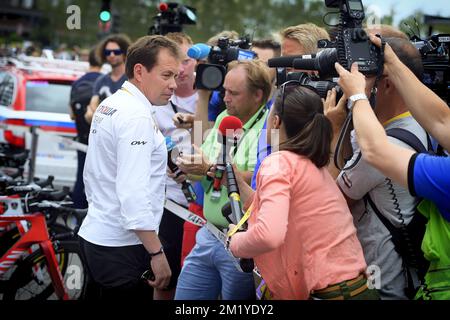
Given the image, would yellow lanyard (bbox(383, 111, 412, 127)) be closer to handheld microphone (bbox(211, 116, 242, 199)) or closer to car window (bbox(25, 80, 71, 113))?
handheld microphone (bbox(211, 116, 242, 199))

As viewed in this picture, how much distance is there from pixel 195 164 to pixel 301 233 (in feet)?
3.95

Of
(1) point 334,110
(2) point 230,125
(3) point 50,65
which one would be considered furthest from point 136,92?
(3) point 50,65

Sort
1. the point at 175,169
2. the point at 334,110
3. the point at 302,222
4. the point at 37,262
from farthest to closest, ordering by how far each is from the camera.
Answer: the point at 37,262 → the point at 175,169 → the point at 334,110 → the point at 302,222

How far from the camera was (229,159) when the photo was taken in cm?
420

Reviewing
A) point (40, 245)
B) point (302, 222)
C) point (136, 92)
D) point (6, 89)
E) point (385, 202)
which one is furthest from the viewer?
point (6, 89)

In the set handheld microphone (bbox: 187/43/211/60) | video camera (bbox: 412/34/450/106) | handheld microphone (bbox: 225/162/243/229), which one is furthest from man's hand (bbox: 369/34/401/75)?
handheld microphone (bbox: 187/43/211/60)

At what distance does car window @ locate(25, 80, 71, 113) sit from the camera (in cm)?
958

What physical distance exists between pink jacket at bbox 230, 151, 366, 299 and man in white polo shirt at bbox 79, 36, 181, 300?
666 millimetres

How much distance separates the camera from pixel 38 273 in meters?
5.45

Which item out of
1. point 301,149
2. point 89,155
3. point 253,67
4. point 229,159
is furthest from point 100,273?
point 253,67

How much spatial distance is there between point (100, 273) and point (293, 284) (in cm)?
117

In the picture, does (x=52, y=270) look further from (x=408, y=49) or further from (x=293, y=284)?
(x=408, y=49)

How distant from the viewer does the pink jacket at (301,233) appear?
292 centimetres

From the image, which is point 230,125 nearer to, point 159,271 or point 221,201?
point 221,201
